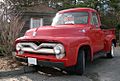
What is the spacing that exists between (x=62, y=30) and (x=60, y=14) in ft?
5.93

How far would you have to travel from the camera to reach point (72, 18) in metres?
7.77

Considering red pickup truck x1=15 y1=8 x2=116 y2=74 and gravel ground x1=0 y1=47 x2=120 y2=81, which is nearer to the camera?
red pickup truck x1=15 y1=8 x2=116 y2=74

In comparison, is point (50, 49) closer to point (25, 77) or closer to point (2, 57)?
point (25, 77)

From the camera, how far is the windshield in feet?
25.0

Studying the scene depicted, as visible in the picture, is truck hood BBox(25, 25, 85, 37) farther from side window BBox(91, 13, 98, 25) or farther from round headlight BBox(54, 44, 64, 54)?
side window BBox(91, 13, 98, 25)

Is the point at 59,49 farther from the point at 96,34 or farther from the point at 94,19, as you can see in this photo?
the point at 94,19

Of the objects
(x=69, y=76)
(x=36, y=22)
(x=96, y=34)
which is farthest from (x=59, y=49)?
(x=36, y=22)

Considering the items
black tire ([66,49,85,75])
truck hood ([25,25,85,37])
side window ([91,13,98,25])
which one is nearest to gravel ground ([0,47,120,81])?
black tire ([66,49,85,75])

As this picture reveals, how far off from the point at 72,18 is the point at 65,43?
6.93 feet

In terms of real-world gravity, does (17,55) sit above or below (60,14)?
below

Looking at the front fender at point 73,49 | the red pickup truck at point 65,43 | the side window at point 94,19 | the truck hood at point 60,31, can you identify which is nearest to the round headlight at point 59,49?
the red pickup truck at point 65,43

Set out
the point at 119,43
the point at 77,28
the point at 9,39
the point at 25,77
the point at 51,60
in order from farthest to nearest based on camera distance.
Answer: the point at 119,43 < the point at 9,39 < the point at 77,28 < the point at 25,77 < the point at 51,60

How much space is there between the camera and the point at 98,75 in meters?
6.91

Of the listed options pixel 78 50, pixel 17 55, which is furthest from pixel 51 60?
pixel 17 55
